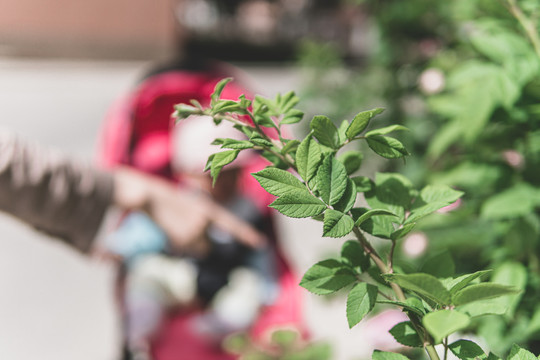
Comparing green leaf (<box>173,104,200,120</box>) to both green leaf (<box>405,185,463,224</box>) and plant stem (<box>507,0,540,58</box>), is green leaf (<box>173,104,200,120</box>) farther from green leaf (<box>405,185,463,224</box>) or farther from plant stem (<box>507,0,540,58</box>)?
plant stem (<box>507,0,540,58</box>)

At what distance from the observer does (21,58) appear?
375cm

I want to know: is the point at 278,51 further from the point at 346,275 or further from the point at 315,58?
the point at 346,275

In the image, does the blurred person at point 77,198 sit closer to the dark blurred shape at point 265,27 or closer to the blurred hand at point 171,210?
the blurred hand at point 171,210

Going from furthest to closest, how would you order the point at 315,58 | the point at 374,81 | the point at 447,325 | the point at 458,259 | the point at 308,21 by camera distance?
the point at 308,21 < the point at 315,58 < the point at 374,81 < the point at 458,259 < the point at 447,325

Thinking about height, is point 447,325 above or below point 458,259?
Answer: above

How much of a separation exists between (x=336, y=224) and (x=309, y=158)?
2.1 inches

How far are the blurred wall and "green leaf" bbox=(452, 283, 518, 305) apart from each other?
13.4 feet

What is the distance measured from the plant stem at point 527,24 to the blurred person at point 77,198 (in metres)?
0.50

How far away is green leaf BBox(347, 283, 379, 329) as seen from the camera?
345 mm

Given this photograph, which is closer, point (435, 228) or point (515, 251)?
point (515, 251)

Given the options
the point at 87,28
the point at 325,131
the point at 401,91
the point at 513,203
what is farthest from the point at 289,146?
the point at 87,28

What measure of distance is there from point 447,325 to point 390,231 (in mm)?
108

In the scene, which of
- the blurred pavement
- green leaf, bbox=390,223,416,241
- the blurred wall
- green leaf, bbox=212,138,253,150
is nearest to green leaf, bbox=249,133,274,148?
green leaf, bbox=212,138,253,150

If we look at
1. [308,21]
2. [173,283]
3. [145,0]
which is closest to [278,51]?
[308,21]
